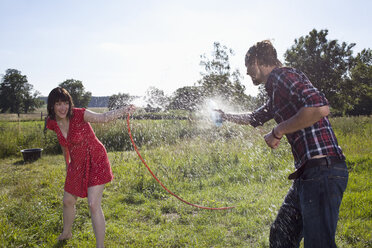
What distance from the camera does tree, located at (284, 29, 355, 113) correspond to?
29656mm

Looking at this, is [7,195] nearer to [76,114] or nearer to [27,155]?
[76,114]

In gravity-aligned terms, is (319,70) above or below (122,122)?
above

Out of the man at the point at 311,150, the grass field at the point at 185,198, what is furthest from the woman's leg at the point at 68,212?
the man at the point at 311,150

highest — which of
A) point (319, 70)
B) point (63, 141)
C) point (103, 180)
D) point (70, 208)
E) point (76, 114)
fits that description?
point (319, 70)

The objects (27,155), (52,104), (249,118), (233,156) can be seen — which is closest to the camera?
(249,118)

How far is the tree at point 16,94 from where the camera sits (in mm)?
62562

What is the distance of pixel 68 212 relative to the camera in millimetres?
3443

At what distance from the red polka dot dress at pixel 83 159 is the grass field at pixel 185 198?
94 cm

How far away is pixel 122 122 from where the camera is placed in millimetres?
11938

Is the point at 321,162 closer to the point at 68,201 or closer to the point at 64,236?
the point at 68,201

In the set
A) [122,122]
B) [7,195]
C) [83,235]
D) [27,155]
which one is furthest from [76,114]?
[122,122]

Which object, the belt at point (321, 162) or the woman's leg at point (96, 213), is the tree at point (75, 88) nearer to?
the woman's leg at point (96, 213)

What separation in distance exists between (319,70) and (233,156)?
28.1 metres

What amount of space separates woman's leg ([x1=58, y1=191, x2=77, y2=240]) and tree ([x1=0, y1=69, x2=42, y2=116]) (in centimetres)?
6971
